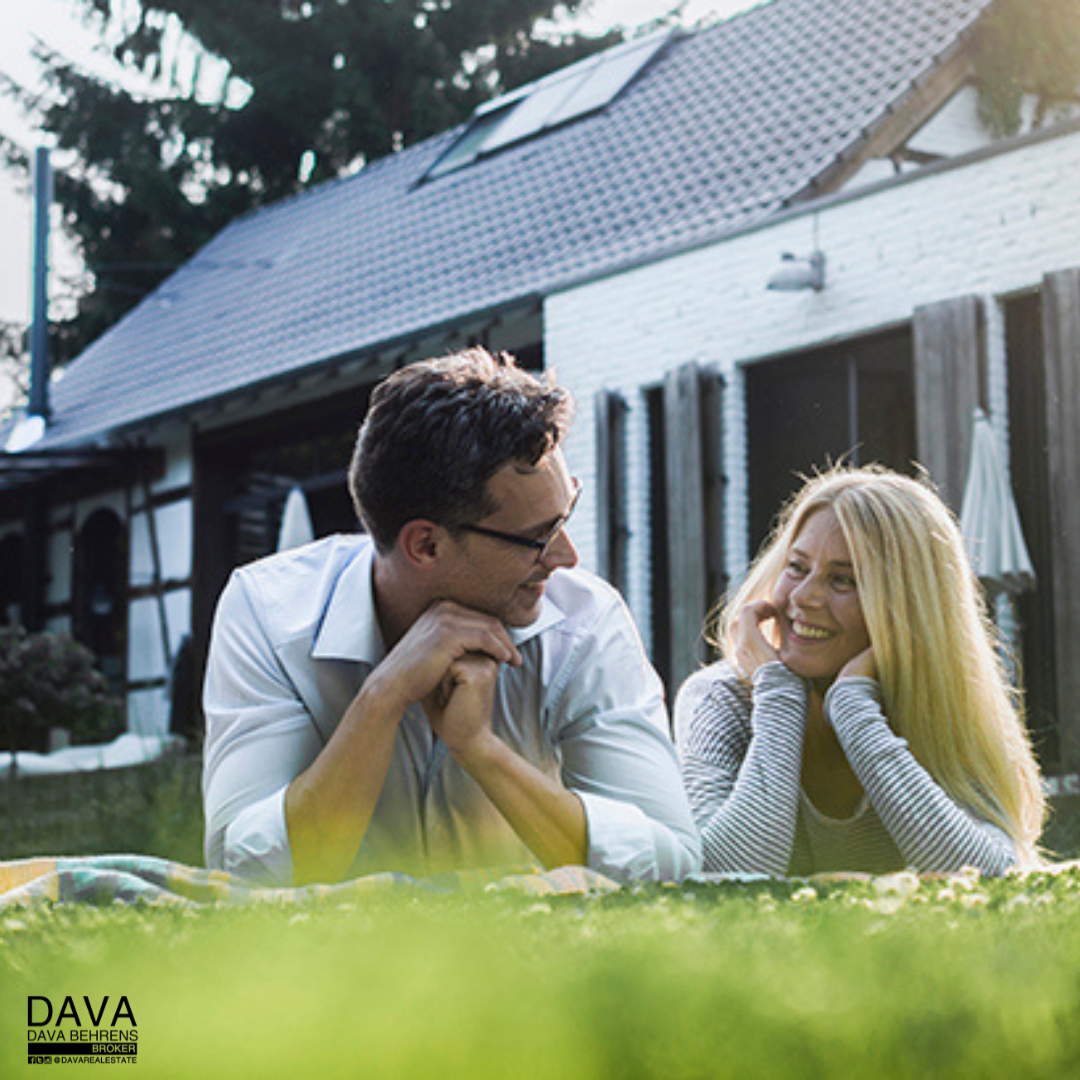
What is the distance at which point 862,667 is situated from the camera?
10.4 feet

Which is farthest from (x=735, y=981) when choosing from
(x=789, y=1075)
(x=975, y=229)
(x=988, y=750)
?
(x=975, y=229)

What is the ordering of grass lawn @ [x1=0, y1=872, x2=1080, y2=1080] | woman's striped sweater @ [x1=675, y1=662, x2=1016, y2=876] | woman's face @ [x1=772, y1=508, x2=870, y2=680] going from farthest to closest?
woman's face @ [x1=772, y1=508, x2=870, y2=680]
woman's striped sweater @ [x1=675, y1=662, x2=1016, y2=876]
grass lawn @ [x1=0, y1=872, x2=1080, y2=1080]

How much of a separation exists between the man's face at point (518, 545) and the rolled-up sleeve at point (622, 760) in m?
0.12

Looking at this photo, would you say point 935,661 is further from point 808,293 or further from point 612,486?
point 612,486

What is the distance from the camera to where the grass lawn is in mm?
587

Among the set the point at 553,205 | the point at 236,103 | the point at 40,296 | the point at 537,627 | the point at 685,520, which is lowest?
the point at 537,627

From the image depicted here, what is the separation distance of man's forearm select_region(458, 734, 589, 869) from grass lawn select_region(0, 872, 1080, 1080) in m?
1.51

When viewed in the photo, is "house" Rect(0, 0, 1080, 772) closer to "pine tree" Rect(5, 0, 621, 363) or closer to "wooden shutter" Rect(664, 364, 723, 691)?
"wooden shutter" Rect(664, 364, 723, 691)

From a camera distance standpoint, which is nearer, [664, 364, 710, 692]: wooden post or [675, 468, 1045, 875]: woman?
[675, 468, 1045, 875]: woman

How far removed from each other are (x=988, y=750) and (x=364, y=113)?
2365 cm

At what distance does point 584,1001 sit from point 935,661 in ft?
8.58

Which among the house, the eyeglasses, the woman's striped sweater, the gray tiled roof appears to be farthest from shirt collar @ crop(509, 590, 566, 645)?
the gray tiled roof

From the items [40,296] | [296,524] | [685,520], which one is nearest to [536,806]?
[685,520]

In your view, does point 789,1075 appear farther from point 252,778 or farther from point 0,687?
point 0,687
